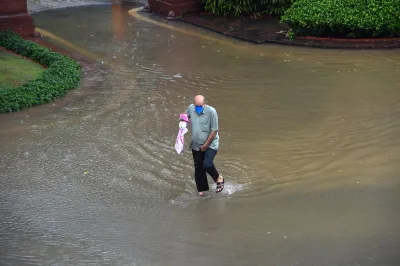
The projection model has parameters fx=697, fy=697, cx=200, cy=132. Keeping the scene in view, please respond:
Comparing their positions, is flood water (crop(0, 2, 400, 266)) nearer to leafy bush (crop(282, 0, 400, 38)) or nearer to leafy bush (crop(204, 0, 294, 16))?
leafy bush (crop(282, 0, 400, 38))

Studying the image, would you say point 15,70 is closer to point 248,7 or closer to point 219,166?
point 219,166

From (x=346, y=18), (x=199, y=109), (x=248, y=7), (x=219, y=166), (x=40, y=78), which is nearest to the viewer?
(x=199, y=109)

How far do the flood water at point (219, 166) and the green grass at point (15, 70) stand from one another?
1.28 meters

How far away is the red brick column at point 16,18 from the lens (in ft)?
62.0

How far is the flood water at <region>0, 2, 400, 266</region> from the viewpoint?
27.3 feet

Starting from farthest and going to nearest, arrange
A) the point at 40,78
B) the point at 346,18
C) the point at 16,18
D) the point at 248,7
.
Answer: the point at 248,7
the point at 16,18
the point at 346,18
the point at 40,78

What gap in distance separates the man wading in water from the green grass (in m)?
6.31

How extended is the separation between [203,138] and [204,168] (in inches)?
16.5

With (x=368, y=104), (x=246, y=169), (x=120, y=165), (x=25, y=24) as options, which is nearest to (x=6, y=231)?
(x=120, y=165)

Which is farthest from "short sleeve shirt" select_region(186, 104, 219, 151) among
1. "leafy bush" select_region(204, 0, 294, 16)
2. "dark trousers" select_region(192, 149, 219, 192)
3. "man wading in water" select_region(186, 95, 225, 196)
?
"leafy bush" select_region(204, 0, 294, 16)

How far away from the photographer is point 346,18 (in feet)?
59.0

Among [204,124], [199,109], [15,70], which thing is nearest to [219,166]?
[204,124]

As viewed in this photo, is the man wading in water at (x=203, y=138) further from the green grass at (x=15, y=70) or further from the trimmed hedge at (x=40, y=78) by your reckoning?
the green grass at (x=15, y=70)

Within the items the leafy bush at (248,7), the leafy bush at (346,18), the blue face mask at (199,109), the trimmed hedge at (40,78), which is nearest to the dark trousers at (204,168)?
the blue face mask at (199,109)
